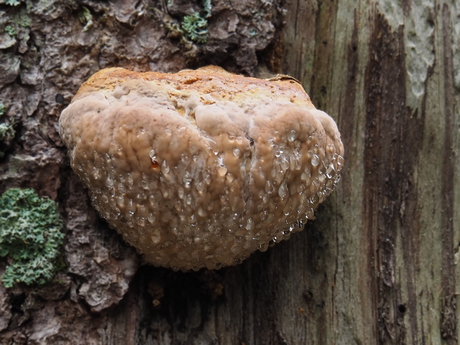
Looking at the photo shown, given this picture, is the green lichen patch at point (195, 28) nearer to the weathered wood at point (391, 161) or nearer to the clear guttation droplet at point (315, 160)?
the weathered wood at point (391, 161)

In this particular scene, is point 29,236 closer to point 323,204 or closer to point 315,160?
point 315,160

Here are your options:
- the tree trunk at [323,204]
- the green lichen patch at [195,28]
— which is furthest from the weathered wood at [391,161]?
the green lichen patch at [195,28]

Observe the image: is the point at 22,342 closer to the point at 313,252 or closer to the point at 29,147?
the point at 29,147

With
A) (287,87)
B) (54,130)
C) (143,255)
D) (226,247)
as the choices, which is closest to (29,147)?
(54,130)

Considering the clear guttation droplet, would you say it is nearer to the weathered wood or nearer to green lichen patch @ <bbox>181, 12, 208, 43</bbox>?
the weathered wood

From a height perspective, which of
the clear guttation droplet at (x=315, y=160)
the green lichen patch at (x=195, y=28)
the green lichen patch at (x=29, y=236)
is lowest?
the green lichen patch at (x=29, y=236)

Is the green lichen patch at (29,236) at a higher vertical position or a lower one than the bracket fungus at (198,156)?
lower
